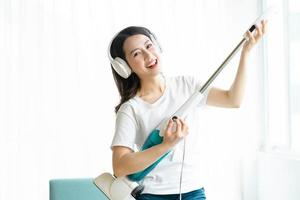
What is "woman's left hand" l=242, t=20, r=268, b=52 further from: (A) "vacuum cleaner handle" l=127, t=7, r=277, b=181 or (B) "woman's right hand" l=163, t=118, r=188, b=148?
(B) "woman's right hand" l=163, t=118, r=188, b=148

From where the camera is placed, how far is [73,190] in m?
2.21

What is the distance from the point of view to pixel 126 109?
1.45 m

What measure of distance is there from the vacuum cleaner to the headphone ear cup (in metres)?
0.23

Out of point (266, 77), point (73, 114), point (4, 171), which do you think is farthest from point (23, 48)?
point (266, 77)

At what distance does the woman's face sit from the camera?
149 centimetres

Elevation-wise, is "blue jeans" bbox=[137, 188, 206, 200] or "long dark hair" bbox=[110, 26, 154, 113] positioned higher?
"long dark hair" bbox=[110, 26, 154, 113]

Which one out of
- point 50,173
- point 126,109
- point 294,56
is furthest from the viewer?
point 50,173

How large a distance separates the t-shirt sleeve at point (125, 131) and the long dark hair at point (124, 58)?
12 cm

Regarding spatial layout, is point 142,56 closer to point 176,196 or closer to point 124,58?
point 124,58

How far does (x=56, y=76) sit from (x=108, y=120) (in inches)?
16.8

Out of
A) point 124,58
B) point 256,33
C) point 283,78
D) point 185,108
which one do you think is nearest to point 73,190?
point 124,58

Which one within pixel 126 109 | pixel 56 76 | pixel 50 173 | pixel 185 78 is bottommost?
pixel 50 173

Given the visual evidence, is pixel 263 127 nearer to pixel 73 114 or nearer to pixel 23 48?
pixel 73 114

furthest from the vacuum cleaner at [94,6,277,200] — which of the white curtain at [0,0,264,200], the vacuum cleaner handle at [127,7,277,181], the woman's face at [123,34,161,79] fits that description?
the white curtain at [0,0,264,200]
